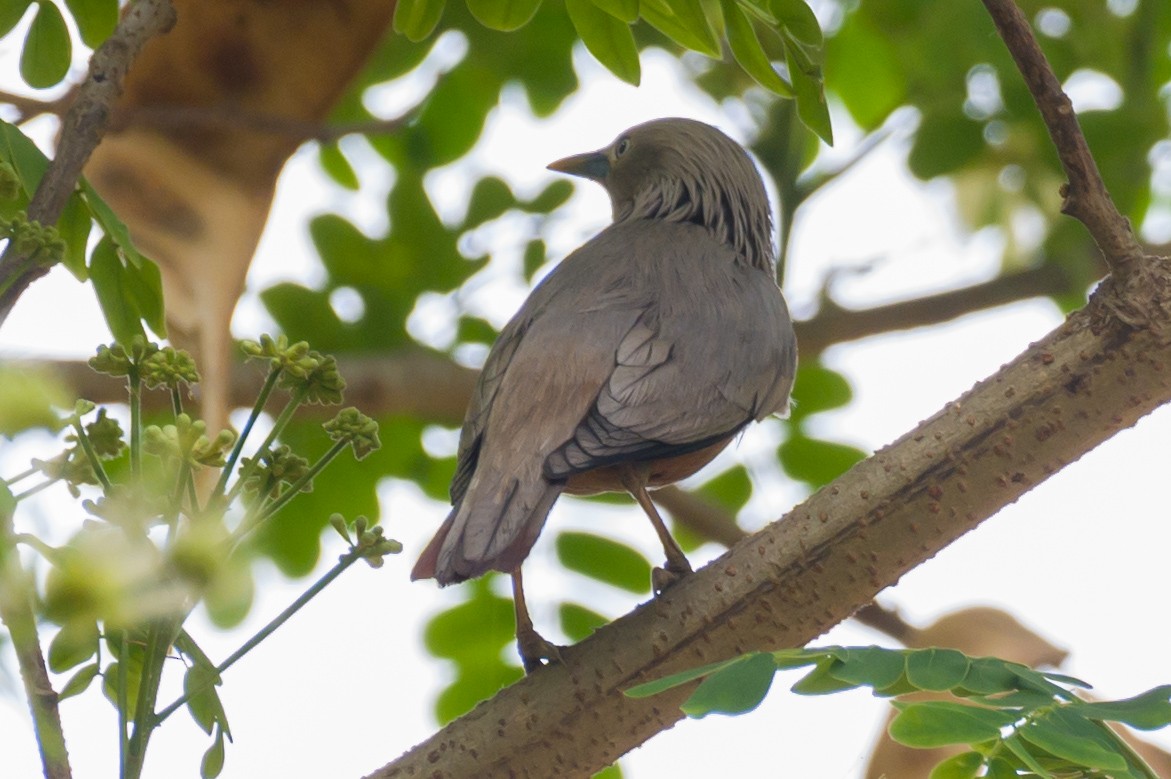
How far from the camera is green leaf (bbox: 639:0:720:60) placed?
8.01 ft

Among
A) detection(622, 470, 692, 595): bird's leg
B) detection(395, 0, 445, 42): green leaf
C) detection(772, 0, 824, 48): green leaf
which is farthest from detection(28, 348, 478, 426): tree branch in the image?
detection(772, 0, 824, 48): green leaf

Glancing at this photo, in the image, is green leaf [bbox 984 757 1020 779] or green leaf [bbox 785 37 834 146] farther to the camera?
green leaf [bbox 785 37 834 146]

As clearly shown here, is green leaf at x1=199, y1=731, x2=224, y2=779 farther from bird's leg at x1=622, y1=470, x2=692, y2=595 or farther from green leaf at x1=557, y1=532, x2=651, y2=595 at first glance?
green leaf at x1=557, y1=532, x2=651, y2=595

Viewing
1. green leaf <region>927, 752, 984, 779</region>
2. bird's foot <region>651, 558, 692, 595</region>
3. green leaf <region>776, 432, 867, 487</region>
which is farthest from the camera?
green leaf <region>776, 432, 867, 487</region>

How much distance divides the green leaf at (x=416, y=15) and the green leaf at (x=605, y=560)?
175 centimetres

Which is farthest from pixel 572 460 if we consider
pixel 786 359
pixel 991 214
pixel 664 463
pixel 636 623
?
pixel 991 214

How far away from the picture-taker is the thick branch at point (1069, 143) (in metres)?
2.22

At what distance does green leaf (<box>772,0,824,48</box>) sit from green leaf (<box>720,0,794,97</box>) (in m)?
0.06

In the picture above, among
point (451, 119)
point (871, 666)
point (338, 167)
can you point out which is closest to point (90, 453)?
point (871, 666)

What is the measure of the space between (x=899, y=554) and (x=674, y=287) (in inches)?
34.0

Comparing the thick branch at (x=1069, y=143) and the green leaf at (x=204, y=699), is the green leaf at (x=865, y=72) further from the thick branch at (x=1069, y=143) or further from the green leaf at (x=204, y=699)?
the green leaf at (x=204, y=699)

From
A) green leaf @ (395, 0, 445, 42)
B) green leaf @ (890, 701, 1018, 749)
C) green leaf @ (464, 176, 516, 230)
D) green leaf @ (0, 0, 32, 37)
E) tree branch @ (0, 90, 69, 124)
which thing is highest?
green leaf @ (464, 176, 516, 230)

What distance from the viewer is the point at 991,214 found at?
4.96 metres

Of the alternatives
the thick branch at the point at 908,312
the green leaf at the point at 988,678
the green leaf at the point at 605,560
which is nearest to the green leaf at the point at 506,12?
the green leaf at the point at 988,678
